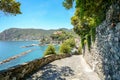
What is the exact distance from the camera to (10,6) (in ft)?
A: 38.3

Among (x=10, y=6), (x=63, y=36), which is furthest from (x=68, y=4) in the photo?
(x=63, y=36)

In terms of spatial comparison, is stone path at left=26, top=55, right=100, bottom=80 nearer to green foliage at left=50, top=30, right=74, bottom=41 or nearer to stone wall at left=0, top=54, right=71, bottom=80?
stone wall at left=0, top=54, right=71, bottom=80

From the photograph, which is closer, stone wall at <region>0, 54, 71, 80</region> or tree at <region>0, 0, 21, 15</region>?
stone wall at <region>0, 54, 71, 80</region>

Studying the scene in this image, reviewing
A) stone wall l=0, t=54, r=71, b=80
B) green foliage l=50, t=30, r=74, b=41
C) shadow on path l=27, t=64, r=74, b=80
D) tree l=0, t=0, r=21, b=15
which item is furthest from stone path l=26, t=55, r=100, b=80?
green foliage l=50, t=30, r=74, b=41

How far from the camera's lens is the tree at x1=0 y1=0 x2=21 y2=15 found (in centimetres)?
1127

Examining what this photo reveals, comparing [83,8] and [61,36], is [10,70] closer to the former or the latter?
[83,8]

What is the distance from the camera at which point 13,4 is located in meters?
11.6

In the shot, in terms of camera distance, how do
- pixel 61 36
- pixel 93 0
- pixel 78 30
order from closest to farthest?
pixel 93 0 < pixel 78 30 < pixel 61 36

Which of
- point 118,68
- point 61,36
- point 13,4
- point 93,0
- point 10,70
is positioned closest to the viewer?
point 118,68

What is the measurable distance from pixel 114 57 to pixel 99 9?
4.75 metres

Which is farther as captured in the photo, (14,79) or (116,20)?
(14,79)

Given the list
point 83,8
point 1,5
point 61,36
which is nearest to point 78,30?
point 83,8

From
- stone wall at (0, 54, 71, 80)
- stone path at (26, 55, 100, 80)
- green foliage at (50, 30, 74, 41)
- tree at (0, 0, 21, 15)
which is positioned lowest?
green foliage at (50, 30, 74, 41)

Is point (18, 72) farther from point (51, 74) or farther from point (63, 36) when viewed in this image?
point (63, 36)
